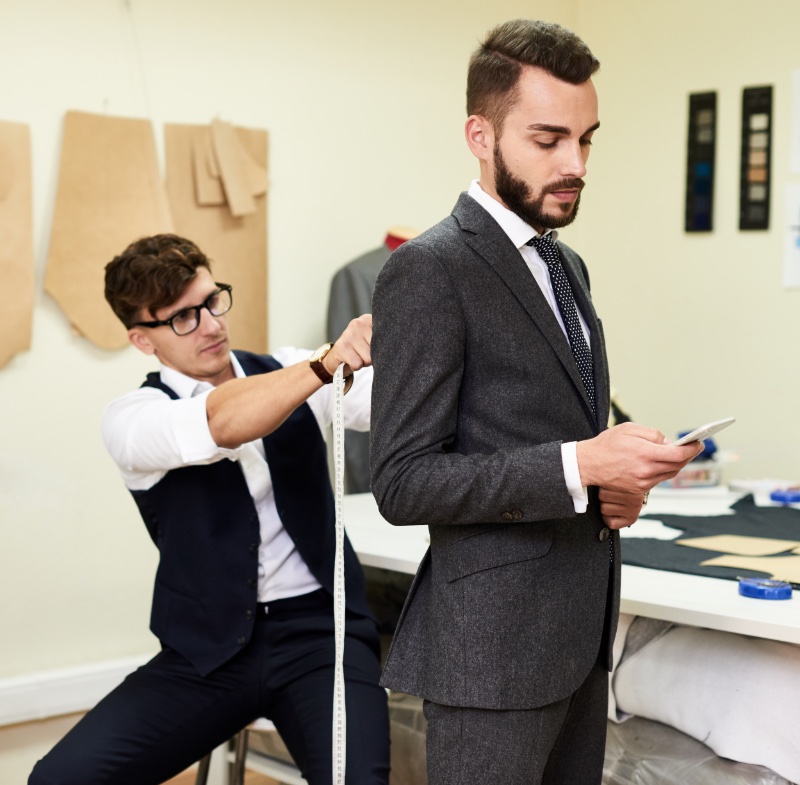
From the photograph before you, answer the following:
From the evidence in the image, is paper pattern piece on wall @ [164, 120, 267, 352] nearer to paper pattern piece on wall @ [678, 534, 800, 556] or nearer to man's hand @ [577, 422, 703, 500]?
paper pattern piece on wall @ [678, 534, 800, 556]

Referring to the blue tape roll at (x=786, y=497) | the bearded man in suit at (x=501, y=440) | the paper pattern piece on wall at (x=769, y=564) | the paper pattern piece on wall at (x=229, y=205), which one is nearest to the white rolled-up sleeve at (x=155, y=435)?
the bearded man in suit at (x=501, y=440)

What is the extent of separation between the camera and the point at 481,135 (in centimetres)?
128

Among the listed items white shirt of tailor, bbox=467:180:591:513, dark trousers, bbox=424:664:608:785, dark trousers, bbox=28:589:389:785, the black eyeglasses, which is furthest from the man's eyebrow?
dark trousers, bbox=28:589:389:785

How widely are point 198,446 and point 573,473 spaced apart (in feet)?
2.78

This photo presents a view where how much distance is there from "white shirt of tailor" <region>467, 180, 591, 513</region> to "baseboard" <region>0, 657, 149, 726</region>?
2.02m

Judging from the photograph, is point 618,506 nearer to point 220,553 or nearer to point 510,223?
point 510,223

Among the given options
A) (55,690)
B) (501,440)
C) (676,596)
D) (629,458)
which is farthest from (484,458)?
(55,690)

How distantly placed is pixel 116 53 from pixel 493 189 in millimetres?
1924

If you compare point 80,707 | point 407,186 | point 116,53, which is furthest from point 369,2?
point 80,707

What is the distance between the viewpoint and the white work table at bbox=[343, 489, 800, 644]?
5.25 ft

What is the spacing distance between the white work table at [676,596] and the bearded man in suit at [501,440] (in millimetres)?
435

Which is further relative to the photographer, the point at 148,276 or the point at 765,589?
the point at 148,276

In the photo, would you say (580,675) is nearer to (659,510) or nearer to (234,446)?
(234,446)

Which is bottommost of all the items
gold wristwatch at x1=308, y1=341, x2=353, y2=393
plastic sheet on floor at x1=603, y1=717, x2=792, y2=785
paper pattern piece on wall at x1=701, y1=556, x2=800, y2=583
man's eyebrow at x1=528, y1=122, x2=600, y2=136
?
plastic sheet on floor at x1=603, y1=717, x2=792, y2=785
